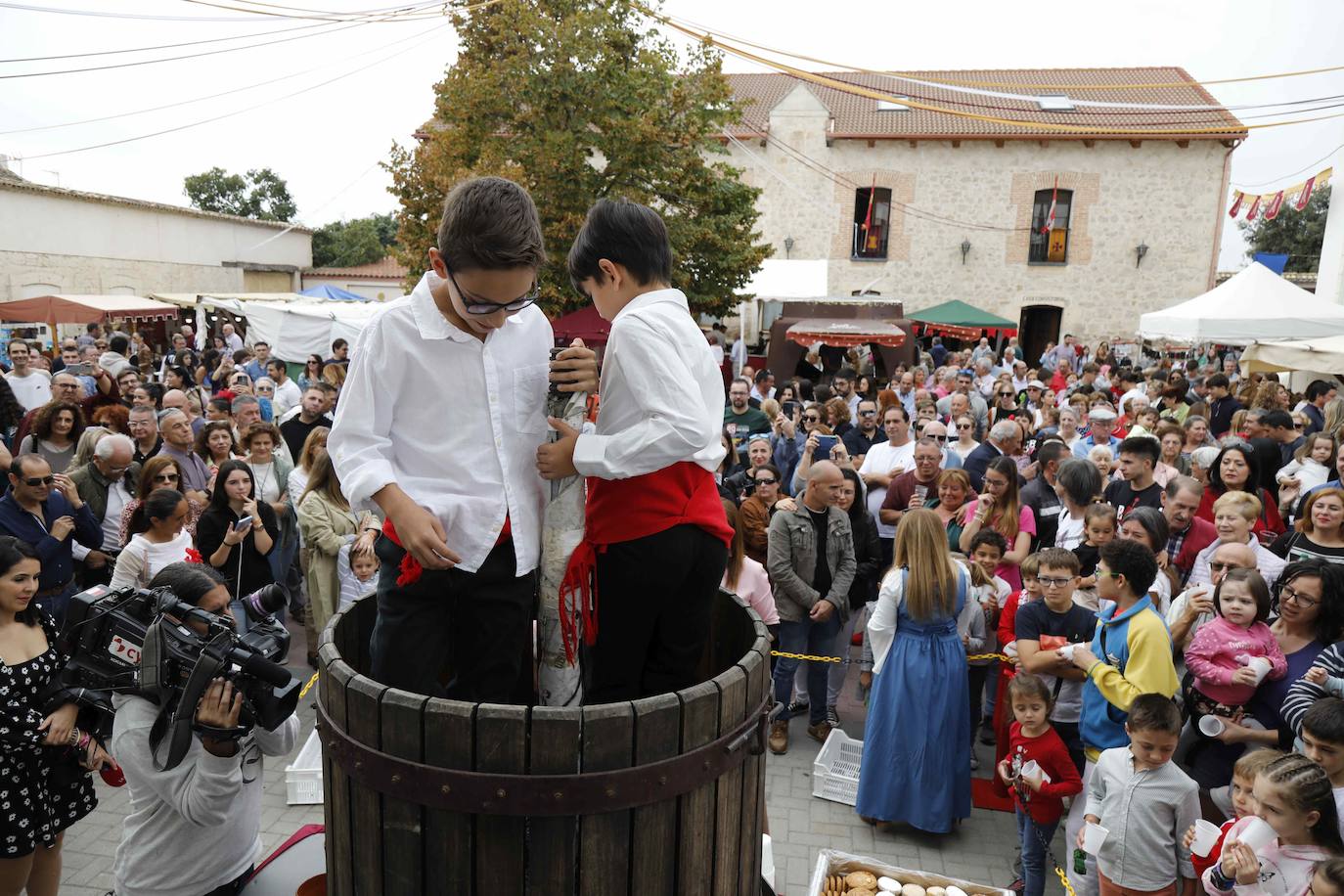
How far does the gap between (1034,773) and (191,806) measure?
3613 millimetres

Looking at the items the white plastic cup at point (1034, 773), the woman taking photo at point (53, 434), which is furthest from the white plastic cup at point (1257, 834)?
the woman taking photo at point (53, 434)

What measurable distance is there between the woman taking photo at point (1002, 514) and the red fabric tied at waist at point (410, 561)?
15.6 feet

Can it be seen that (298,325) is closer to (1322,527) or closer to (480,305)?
(1322,527)

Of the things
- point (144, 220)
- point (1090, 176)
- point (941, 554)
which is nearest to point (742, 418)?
point (941, 554)

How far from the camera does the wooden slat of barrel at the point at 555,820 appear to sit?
5.76 ft

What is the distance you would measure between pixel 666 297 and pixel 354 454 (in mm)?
841

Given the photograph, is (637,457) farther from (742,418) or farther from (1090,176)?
(1090,176)

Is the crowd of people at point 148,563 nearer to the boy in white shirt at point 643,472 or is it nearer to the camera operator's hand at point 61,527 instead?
the camera operator's hand at point 61,527

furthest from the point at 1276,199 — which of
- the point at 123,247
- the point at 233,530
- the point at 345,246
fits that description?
the point at 345,246

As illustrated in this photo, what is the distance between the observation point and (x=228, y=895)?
3082 millimetres

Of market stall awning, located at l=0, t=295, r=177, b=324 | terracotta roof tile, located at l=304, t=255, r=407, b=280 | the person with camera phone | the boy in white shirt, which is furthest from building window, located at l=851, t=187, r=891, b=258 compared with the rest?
the boy in white shirt

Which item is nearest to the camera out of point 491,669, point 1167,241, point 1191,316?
point 491,669

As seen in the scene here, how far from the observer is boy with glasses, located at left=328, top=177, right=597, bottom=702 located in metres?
2.04

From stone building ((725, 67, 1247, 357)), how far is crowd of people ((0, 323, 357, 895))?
65.3 ft
